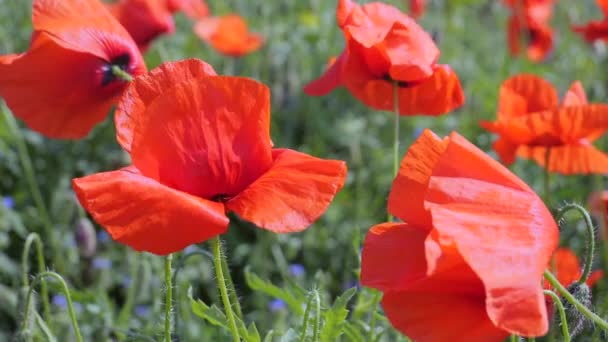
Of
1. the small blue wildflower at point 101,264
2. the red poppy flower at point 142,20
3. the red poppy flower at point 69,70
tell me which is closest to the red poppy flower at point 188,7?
the red poppy flower at point 142,20

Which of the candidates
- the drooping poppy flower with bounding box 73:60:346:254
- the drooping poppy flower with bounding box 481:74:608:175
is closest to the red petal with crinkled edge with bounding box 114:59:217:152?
the drooping poppy flower with bounding box 73:60:346:254

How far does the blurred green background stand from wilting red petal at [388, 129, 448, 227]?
0.37 metres

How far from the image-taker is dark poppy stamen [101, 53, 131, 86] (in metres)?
1.56

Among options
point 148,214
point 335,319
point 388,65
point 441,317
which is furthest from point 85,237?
point 441,317

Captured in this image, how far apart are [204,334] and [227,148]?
40.7 inches

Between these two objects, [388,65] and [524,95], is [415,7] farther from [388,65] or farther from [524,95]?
[388,65]

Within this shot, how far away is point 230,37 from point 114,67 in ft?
8.14

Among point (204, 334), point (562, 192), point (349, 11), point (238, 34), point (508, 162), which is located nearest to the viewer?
point (349, 11)

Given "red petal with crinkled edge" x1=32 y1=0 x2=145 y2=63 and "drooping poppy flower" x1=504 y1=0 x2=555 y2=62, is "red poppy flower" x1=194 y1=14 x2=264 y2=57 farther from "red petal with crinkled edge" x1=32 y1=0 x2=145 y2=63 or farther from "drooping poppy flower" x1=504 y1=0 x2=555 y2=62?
"red petal with crinkled edge" x1=32 y1=0 x2=145 y2=63

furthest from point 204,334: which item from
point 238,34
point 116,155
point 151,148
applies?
point 238,34

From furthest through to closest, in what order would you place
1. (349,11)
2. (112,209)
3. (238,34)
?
(238,34)
(349,11)
(112,209)

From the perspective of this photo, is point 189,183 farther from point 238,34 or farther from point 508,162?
point 238,34

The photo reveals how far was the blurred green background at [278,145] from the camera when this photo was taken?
2.55 meters

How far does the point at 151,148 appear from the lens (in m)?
1.20
